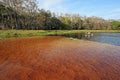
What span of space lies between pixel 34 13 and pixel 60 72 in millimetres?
47147

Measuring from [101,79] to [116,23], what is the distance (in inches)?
3522

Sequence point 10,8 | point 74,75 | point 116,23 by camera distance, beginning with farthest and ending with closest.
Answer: point 116,23 < point 10,8 < point 74,75

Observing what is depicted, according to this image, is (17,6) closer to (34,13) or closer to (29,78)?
(34,13)

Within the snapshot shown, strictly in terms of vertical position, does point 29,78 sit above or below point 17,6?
below

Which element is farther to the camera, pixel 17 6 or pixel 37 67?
pixel 17 6

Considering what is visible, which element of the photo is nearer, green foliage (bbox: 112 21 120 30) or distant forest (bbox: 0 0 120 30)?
distant forest (bbox: 0 0 120 30)

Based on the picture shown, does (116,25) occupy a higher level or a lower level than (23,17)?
lower

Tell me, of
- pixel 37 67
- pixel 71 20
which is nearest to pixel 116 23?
pixel 71 20

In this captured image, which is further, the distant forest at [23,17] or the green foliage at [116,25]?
the green foliage at [116,25]

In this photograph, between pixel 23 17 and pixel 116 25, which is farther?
pixel 116 25

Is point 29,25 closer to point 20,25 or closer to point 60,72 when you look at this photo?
point 20,25

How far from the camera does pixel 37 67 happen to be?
919 cm

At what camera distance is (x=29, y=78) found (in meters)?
7.26

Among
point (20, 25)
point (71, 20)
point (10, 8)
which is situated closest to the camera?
point (10, 8)
